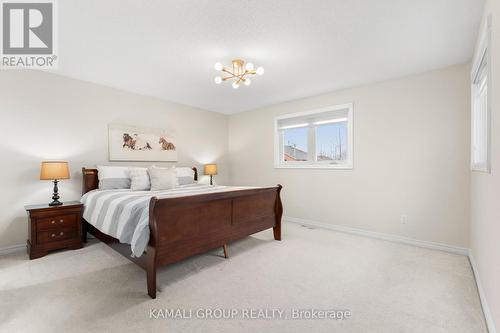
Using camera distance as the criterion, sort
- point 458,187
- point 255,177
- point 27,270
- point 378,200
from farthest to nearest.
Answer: point 255,177, point 378,200, point 458,187, point 27,270

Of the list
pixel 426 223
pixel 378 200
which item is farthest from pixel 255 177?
pixel 426 223

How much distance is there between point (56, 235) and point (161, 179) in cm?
141

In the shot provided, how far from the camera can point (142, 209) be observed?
2.08 m

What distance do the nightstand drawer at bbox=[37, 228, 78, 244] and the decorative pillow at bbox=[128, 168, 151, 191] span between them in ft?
2.89

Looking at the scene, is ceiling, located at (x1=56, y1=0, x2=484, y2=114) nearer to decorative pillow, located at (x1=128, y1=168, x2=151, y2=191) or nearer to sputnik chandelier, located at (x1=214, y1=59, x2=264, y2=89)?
sputnik chandelier, located at (x1=214, y1=59, x2=264, y2=89)

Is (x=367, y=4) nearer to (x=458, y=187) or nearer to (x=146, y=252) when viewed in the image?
(x=458, y=187)

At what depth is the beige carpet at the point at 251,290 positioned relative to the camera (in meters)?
1.56

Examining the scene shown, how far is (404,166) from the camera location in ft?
10.6

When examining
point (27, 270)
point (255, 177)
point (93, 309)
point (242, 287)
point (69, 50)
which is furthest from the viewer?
point (255, 177)

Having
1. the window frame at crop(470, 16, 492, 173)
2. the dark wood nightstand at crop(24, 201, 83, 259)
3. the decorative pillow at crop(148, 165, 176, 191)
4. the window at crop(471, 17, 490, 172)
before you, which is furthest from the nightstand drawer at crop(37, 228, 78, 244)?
the window at crop(471, 17, 490, 172)

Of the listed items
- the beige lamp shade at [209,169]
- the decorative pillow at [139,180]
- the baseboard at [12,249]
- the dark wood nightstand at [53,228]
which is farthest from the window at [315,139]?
the baseboard at [12,249]

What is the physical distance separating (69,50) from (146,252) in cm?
245

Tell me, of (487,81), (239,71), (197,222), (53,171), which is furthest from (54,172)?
(487,81)

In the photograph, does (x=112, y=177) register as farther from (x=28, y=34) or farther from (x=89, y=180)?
(x=28, y=34)
